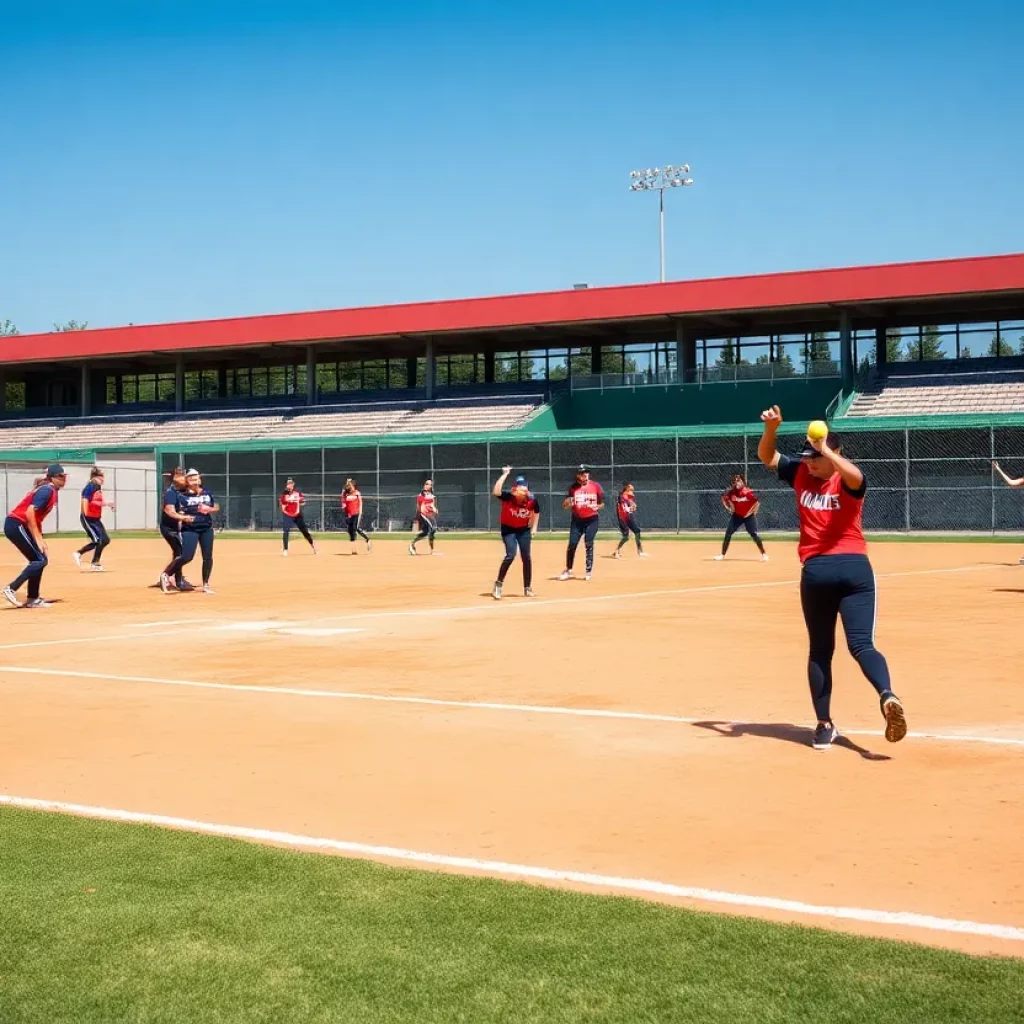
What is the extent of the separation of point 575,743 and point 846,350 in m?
45.9

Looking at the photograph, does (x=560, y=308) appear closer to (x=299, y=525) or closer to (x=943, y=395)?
(x=943, y=395)

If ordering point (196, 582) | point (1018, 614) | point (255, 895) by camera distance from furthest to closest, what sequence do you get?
1. point (196, 582)
2. point (1018, 614)
3. point (255, 895)

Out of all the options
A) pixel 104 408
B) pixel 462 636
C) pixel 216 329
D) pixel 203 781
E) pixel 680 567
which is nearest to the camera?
pixel 203 781

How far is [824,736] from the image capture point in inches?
340

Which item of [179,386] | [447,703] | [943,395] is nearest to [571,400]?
[943,395]

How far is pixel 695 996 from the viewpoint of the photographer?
434cm

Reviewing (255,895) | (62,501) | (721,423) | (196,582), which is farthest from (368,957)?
(62,501)

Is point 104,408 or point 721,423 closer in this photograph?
point 721,423

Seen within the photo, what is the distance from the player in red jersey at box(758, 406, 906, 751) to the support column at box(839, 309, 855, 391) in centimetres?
4470

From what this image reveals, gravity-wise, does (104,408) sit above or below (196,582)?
above

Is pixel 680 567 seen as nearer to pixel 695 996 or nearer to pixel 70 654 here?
pixel 70 654

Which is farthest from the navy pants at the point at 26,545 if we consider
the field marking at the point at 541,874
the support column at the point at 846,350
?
the support column at the point at 846,350

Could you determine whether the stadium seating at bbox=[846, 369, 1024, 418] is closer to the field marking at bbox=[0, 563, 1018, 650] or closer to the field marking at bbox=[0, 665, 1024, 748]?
the field marking at bbox=[0, 563, 1018, 650]

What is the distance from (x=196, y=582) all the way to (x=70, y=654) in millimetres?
11233
